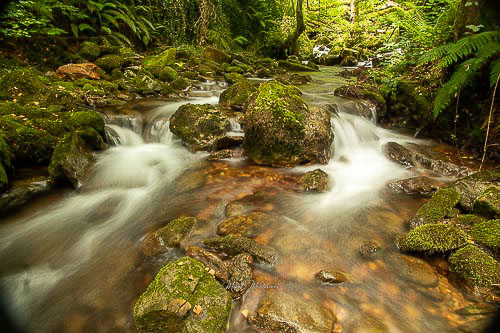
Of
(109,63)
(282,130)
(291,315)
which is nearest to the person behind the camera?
(291,315)

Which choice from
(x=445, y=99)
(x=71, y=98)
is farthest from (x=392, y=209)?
(x=71, y=98)

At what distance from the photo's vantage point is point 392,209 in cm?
390

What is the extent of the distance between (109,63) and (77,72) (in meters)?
1.43

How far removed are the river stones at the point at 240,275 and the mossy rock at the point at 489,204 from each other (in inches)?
115

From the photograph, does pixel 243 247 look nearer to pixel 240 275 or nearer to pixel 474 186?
pixel 240 275

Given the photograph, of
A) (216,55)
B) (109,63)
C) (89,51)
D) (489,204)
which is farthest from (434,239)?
(216,55)

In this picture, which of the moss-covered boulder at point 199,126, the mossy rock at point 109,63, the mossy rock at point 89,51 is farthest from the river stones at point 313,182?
the mossy rock at point 89,51

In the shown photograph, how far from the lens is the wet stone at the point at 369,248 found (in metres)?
3.01

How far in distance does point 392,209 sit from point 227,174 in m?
2.79

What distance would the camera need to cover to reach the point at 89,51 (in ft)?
30.2

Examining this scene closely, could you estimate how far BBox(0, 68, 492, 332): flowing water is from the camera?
2.37 meters

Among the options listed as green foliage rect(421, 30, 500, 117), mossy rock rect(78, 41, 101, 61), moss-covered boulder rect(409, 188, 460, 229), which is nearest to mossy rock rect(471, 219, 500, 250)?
moss-covered boulder rect(409, 188, 460, 229)

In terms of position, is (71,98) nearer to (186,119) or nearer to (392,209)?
(186,119)

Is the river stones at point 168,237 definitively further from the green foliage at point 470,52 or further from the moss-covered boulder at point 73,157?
the green foliage at point 470,52
